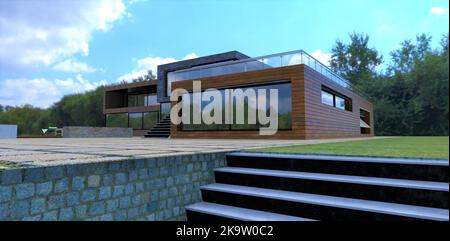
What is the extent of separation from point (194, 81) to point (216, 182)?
35.9ft

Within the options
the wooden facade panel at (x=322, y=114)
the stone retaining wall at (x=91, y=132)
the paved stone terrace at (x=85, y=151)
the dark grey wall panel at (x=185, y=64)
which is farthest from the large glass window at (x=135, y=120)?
the paved stone terrace at (x=85, y=151)

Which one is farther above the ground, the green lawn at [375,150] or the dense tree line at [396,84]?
the dense tree line at [396,84]

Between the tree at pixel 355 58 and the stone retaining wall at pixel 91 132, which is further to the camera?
the tree at pixel 355 58

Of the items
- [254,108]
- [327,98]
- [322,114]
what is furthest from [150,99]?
[322,114]

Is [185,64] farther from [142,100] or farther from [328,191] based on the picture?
[328,191]

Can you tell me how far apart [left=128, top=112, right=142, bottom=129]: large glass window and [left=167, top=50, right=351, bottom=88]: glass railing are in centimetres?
1138

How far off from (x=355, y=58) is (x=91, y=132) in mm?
38525

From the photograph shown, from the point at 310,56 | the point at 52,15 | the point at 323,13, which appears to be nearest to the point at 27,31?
the point at 52,15

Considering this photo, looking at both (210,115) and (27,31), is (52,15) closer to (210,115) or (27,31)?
(27,31)

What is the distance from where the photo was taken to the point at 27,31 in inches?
267

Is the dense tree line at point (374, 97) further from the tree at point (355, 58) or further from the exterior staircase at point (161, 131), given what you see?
the exterior staircase at point (161, 131)

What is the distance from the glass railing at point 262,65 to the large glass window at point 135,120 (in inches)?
448

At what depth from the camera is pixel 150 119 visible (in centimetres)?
2475

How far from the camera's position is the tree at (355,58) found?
41656 millimetres
